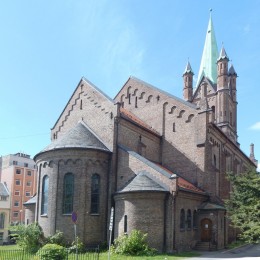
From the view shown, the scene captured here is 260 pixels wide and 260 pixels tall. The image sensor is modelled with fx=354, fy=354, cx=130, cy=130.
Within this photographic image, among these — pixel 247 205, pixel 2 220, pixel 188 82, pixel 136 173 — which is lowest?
pixel 2 220

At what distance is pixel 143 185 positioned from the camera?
26594 millimetres

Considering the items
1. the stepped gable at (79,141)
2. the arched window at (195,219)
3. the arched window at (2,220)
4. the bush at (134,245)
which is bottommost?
the arched window at (2,220)

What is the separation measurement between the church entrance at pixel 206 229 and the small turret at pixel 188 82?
88.5ft

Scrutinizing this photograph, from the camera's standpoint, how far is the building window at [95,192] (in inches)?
1117

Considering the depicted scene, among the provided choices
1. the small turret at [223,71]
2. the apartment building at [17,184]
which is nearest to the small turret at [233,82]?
the small turret at [223,71]

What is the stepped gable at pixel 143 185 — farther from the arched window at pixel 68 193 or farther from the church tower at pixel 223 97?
the church tower at pixel 223 97

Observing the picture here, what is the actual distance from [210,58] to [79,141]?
1366 inches

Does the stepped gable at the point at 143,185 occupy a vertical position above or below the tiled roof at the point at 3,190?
above

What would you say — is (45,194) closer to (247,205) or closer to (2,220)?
(247,205)

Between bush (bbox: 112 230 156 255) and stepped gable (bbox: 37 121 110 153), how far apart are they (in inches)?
298

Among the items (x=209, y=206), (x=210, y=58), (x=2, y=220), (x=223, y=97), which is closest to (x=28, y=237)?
(x=209, y=206)

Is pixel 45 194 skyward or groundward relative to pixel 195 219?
skyward

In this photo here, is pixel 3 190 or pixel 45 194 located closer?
pixel 45 194

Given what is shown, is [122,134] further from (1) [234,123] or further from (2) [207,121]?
(1) [234,123]
